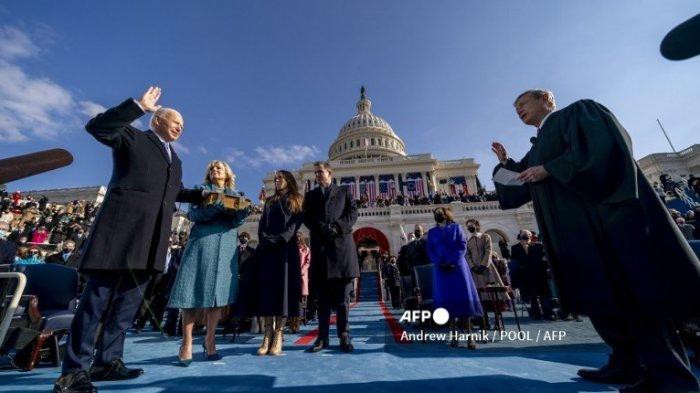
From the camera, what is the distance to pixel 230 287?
305cm

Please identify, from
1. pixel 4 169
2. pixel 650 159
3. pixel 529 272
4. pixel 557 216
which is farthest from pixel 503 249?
pixel 650 159

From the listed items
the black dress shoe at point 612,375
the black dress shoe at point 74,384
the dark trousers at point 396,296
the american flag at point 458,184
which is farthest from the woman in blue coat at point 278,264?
the american flag at point 458,184

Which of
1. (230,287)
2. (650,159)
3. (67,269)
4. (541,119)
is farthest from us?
(650,159)

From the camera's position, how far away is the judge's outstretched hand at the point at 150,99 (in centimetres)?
217

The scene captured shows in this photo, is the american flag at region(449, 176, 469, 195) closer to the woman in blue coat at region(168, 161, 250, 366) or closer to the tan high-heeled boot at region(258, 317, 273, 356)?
the tan high-heeled boot at region(258, 317, 273, 356)

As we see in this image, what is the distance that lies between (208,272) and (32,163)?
155 centimetres

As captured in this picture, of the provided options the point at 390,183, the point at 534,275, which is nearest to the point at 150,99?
the point at 534,275

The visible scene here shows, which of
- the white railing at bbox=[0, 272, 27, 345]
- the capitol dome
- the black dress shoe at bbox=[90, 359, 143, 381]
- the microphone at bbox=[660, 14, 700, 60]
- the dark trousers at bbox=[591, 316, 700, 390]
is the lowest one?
the black dress shoe at bbox=[90, 359, 143, 381]

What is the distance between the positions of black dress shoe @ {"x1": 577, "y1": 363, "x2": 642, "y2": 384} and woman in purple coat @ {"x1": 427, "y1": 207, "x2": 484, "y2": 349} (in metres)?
1.62

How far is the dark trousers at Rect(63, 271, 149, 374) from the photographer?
1976mm

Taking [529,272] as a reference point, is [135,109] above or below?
above

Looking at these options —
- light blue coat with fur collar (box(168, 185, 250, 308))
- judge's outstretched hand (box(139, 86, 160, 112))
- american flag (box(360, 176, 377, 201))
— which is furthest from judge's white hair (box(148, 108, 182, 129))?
american flag (box(360, 176, 377, 201))

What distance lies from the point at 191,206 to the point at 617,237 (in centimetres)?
363

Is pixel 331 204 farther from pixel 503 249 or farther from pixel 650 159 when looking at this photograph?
pixel 650 159
